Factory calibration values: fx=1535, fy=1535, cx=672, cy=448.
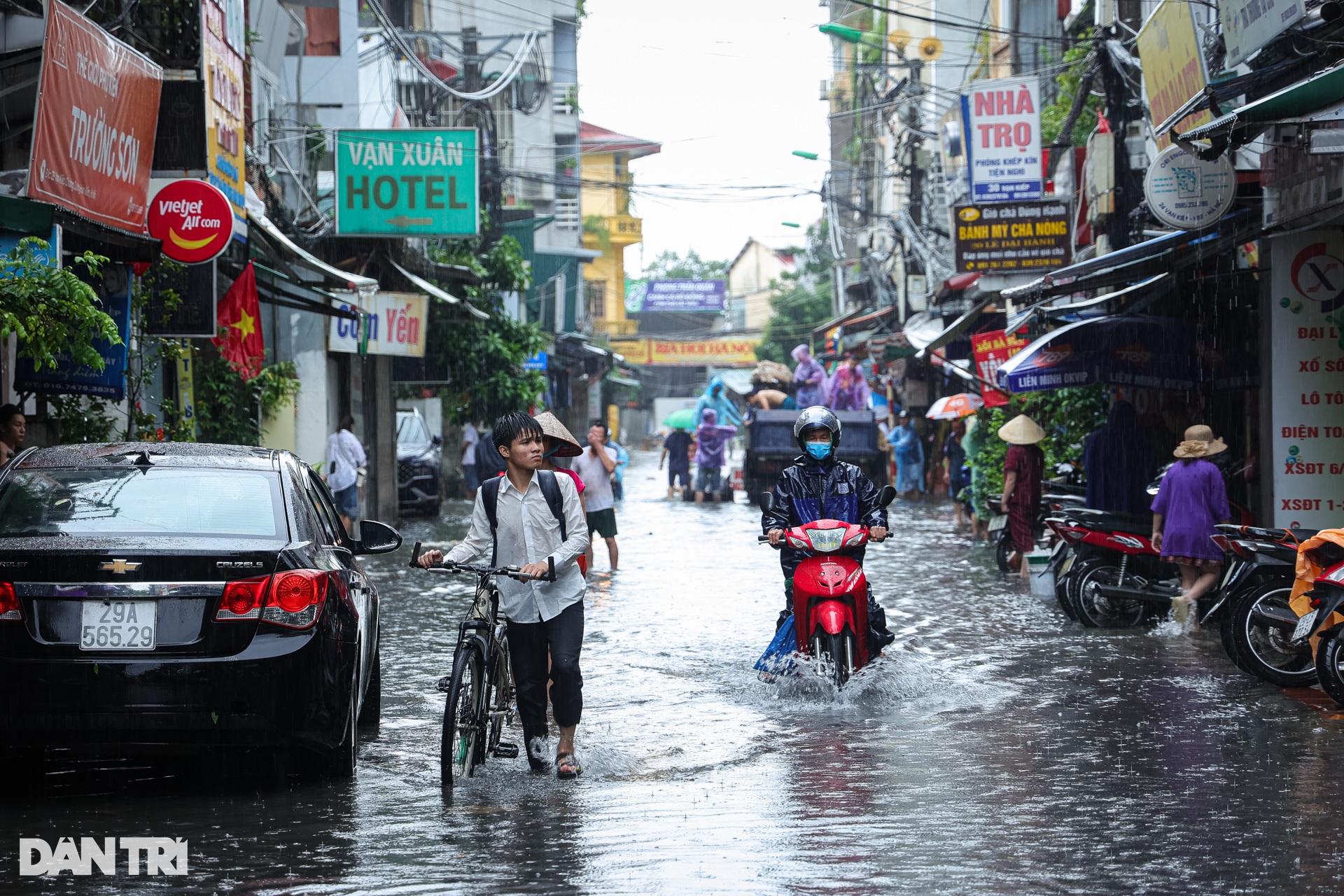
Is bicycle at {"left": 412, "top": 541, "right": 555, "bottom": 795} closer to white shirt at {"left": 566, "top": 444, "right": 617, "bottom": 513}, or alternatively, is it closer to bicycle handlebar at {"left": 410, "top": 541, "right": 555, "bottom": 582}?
bicycle handlebar at {"left": 410, "top": 541, "right": 555, "bottom": 582}

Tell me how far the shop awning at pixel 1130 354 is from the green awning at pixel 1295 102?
5.04m

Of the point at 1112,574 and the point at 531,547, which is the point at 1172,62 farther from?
the point at 531,547

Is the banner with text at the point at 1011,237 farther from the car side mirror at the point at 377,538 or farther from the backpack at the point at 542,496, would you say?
the backpack at the point at 542,496

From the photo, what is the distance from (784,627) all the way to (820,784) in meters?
2.58

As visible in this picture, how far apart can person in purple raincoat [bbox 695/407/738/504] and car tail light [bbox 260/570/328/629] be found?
23197 millimetres

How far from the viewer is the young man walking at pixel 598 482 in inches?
635

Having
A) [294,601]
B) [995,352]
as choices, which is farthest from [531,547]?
[995,352]

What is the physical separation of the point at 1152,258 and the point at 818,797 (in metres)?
9.06

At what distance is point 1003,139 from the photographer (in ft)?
67.4

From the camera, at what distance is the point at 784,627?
30.5ft

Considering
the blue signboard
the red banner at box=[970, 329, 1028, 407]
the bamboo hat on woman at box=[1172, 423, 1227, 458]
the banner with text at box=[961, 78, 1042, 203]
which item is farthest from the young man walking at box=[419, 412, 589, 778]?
the banner with text at box=[961, 78, 1042, 203]

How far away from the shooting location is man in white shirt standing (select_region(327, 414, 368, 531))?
20406 mm

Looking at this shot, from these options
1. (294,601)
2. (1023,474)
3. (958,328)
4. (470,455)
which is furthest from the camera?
(470,455)

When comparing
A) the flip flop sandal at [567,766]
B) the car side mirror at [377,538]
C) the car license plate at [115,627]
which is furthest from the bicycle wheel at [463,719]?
the car license plate at [115,627]
